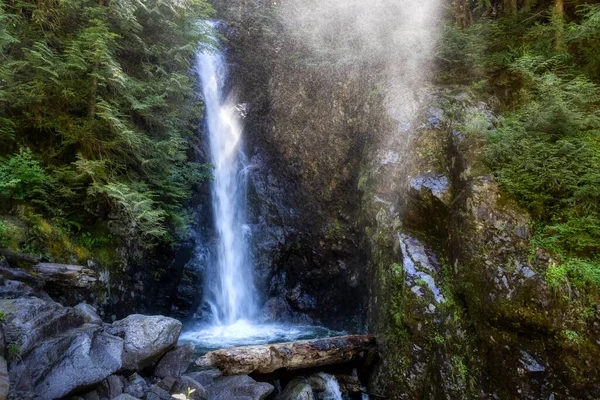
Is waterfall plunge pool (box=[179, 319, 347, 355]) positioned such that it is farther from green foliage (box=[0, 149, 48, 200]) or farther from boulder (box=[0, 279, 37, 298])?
green foliage (box=[0, 149, 48, 200])

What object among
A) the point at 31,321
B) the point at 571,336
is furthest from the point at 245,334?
the point at 571,336

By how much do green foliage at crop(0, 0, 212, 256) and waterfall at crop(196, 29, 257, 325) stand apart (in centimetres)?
271

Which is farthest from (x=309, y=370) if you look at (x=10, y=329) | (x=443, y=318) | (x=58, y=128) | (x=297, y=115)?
(x=297, y=115)

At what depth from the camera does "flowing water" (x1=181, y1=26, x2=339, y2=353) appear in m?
10.6

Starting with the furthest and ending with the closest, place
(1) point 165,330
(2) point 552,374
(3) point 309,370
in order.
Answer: (3) point 309,370 < (1) point 165,330 < (2) point 552,374

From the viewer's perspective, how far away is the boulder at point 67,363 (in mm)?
4211

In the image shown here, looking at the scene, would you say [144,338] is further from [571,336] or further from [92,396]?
[571,336]

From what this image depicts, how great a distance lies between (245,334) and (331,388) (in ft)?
13.0

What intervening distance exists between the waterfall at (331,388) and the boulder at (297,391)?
1.78ft

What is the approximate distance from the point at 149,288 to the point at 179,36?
24.4 ft

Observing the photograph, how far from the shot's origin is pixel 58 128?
7.80 meters

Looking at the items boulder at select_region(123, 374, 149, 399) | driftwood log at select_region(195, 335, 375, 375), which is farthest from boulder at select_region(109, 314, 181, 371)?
driftwood log at select_region(195, 335, 375, 375)

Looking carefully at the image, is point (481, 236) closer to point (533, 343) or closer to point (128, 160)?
point (533, 343)

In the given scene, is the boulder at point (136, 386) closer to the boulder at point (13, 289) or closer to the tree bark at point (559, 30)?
the boulder at point (13, 289)
